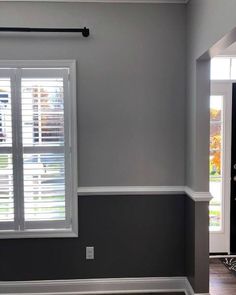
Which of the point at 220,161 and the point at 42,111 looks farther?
the point at 220,161

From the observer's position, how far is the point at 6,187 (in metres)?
2.69

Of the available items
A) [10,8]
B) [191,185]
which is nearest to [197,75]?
[191,185]

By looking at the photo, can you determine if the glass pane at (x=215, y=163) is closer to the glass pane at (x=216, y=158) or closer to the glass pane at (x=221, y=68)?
the glass pane at (x=216, y=158)

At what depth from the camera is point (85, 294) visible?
2764mm

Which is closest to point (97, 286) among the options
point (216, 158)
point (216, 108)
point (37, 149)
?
point (37, 149)

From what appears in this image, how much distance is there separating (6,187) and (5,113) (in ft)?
2.24

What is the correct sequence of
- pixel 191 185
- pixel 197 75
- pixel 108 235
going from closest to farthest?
1. pixel 197 75
2. pixel 191 185
3. pixel 108 235

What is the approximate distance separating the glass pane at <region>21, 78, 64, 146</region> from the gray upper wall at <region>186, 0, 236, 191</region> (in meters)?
1.17

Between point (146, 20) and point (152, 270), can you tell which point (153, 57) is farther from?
point (152, 270)

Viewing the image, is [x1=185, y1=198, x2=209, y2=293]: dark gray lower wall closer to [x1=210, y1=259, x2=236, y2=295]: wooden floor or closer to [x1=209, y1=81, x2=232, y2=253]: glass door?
[x1=210, y1=259, x2=236, y2=295]: wooden floor

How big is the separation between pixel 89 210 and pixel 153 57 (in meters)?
1.56

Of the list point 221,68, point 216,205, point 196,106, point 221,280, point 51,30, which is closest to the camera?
point 196,106

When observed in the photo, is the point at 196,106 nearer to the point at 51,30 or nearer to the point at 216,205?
the point at 51,30

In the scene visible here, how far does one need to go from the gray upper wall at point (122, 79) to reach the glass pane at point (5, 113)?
0.28 meters
